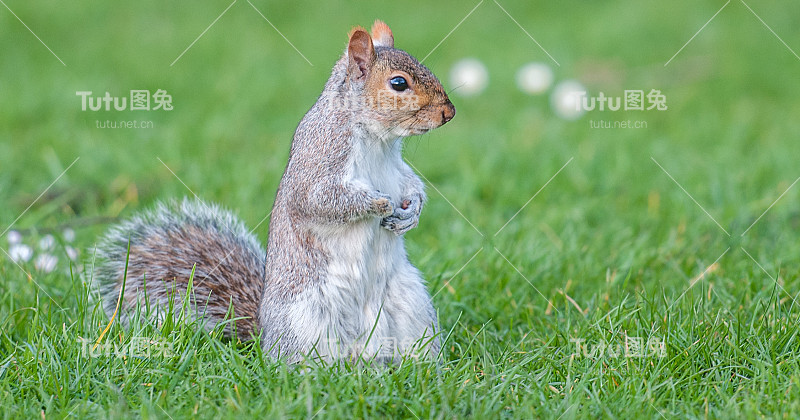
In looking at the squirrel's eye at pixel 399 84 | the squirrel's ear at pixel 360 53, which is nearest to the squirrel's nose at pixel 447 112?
the squirrel's eye at pixel 399 84

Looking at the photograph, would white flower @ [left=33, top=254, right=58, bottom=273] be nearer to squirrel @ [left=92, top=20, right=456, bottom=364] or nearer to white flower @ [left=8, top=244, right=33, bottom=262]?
white flower @ [left=8, top=244, right=33, bottom=262]

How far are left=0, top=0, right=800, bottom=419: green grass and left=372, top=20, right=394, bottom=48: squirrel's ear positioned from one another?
296 millimetres

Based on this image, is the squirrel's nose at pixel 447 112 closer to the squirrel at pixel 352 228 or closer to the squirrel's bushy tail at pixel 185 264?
the squirrel at pixel 352 228

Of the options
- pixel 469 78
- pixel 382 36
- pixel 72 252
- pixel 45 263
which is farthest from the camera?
pixel 469 78

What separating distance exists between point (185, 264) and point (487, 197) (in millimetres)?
1830

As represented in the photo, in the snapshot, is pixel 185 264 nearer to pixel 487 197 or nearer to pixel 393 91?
pixel 393 91

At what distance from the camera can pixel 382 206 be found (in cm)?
225

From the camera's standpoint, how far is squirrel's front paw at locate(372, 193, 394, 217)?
7.38ft

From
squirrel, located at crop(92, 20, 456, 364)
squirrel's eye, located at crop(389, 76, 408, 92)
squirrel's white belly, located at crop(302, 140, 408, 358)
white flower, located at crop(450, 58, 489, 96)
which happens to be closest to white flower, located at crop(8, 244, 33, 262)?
squirrel, located at crop(92, 20, 456, 364)

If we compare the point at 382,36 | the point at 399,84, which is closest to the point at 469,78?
the point at 382,36

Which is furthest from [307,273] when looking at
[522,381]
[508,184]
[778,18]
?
[778,18]

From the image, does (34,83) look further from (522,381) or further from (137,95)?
(522,381)

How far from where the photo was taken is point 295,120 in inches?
204

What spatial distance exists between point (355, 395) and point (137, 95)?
12.6 feet
